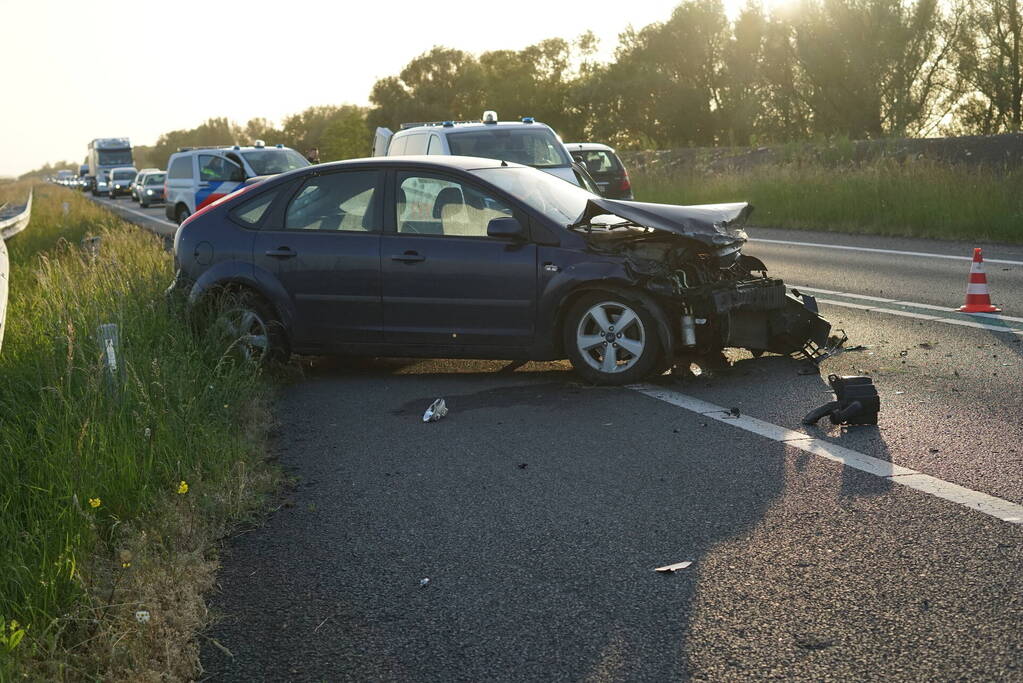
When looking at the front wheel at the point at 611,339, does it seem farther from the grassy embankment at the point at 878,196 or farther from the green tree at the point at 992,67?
the green tree at the point at 992,67

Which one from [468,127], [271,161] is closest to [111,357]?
[468,127]

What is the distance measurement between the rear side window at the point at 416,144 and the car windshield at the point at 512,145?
505 millimetres

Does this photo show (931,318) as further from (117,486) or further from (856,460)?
(117,486)

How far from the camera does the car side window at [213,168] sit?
24.0m

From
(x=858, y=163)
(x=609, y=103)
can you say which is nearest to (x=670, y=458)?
(x=858, y=163)

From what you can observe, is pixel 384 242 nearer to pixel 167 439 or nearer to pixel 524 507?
pixel 167 439

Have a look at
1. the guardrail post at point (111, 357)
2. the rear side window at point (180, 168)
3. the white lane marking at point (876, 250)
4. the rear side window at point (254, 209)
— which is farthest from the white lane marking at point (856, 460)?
the rear side window at point (180, 168)

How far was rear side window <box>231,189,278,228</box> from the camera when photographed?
927 centimetres

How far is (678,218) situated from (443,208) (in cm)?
171

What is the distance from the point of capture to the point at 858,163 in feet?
80.8

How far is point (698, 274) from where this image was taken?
837 centimetres

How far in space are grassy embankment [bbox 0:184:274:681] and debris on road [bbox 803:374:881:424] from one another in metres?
3.10

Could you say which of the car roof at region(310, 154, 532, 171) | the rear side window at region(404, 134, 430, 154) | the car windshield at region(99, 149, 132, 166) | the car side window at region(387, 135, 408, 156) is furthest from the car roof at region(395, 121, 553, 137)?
the car windshield at region(99, 149, 132, 166)

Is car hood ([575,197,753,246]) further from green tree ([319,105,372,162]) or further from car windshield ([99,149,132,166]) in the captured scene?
green tree ([319,105,372,162])
